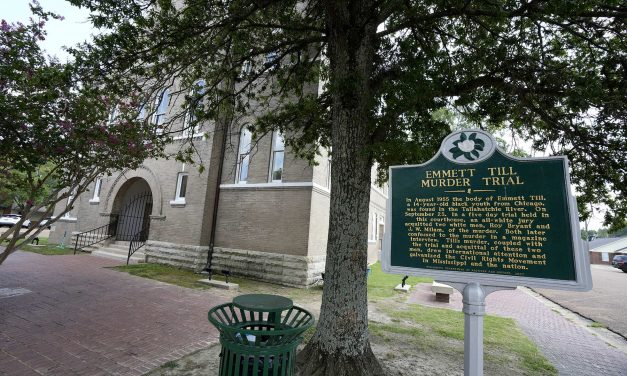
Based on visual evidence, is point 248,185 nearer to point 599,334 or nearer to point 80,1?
point 80,1

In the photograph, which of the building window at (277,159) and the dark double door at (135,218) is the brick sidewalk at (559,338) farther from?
the dark double door at (135,218)

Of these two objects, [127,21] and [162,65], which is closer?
[127,21]

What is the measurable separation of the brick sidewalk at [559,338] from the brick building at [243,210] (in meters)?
4.49

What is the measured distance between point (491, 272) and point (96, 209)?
2001 centimetres

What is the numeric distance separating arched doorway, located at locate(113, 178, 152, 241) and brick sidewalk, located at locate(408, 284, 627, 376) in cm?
1443

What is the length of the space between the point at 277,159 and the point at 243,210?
8.30 feet

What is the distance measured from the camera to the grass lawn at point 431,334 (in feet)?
17.9

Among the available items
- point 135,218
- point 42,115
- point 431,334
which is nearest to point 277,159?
point 42,115

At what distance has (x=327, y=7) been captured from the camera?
5.35 meters

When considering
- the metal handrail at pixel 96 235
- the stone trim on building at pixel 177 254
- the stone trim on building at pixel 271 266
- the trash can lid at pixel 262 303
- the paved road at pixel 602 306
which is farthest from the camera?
the metal handrail at pixel 96 235

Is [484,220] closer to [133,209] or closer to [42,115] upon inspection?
[42,115]

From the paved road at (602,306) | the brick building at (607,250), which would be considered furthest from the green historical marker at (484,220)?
the brick building at (607,250)

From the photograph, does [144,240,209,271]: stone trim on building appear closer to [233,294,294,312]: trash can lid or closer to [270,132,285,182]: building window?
[270,132,285,182]: building window

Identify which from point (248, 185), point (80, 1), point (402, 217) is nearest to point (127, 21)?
point (80, 1)
